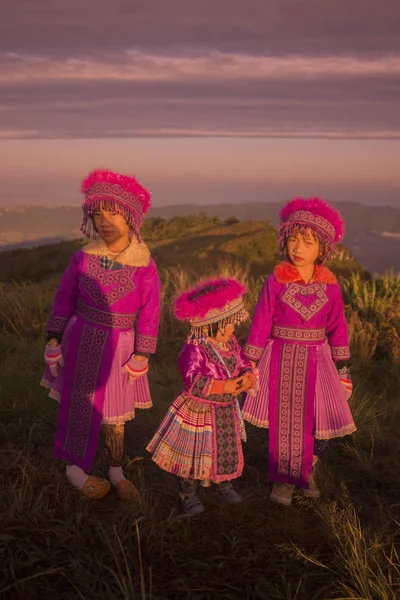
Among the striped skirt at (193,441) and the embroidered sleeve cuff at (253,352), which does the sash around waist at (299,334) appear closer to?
the embroidered sleeve cuff at (253,352)

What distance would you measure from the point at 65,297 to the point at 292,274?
55.5 inches

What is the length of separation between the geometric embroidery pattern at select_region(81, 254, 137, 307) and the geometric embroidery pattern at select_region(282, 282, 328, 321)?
0.98 meters

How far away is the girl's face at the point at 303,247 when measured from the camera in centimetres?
413

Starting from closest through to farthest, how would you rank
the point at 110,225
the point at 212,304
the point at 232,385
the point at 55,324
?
the point at 212,304 < the point at 232,385 < the point at 110,225 < the point at 55,324

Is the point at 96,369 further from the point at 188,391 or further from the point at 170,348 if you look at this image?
the point at 170,348

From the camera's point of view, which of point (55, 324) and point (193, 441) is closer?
point (193, 441)

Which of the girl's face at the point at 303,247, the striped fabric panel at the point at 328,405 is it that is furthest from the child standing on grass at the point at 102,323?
the striped fabric panel at the point at 328,405

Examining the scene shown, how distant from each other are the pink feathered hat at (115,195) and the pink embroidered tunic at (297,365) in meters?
0.93

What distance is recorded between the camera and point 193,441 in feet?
13.2

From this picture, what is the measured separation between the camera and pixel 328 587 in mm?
3312

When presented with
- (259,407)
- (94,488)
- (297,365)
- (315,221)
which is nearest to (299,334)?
(297,365)

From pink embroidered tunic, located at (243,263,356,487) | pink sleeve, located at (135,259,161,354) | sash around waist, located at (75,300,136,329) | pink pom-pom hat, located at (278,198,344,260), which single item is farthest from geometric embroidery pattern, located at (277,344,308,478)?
sash around waist, located at (75,300,136,329)

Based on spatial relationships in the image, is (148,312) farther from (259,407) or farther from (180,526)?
(180,526)

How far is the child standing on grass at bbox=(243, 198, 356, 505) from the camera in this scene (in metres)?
4.17
